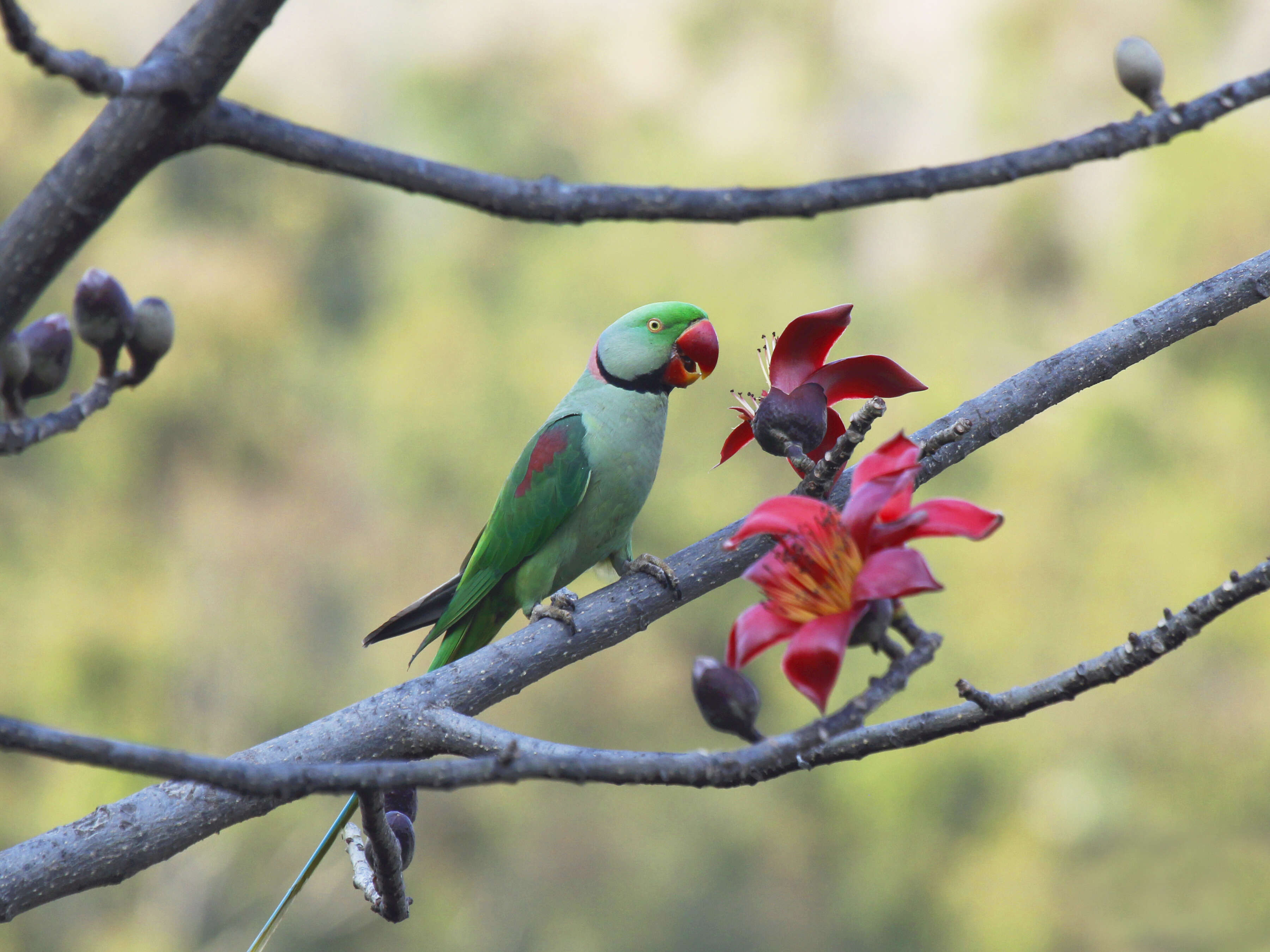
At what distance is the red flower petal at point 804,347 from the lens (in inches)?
48.8

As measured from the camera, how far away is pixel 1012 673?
9.55 meters

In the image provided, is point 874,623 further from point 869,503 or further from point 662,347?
point 662,347

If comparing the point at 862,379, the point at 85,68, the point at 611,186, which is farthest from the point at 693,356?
the point at 85,68

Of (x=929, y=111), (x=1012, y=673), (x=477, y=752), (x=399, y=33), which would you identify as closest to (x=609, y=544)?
(x=477, y=752)

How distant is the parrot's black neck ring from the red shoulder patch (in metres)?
0.17

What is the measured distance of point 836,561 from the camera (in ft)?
3.13

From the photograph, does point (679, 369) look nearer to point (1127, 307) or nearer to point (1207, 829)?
point (1207, 829)

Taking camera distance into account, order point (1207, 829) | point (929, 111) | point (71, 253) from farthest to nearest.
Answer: point (929, 111) → point (1207, 829) → point (71, 253)

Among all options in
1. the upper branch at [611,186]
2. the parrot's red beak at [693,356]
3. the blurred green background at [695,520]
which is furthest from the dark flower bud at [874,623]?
the blurred green background at [695,520]

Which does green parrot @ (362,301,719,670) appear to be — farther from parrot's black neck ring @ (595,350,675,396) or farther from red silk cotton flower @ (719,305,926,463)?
red silk cotton flower @ (719,305,926,463)

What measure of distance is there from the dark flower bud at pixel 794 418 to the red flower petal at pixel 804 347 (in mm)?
25

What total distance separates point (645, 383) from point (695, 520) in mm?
7871

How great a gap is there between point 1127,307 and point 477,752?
34.9 feet

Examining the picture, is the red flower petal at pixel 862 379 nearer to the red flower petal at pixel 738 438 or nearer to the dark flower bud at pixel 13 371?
the red flower petal at pixel 738 438
